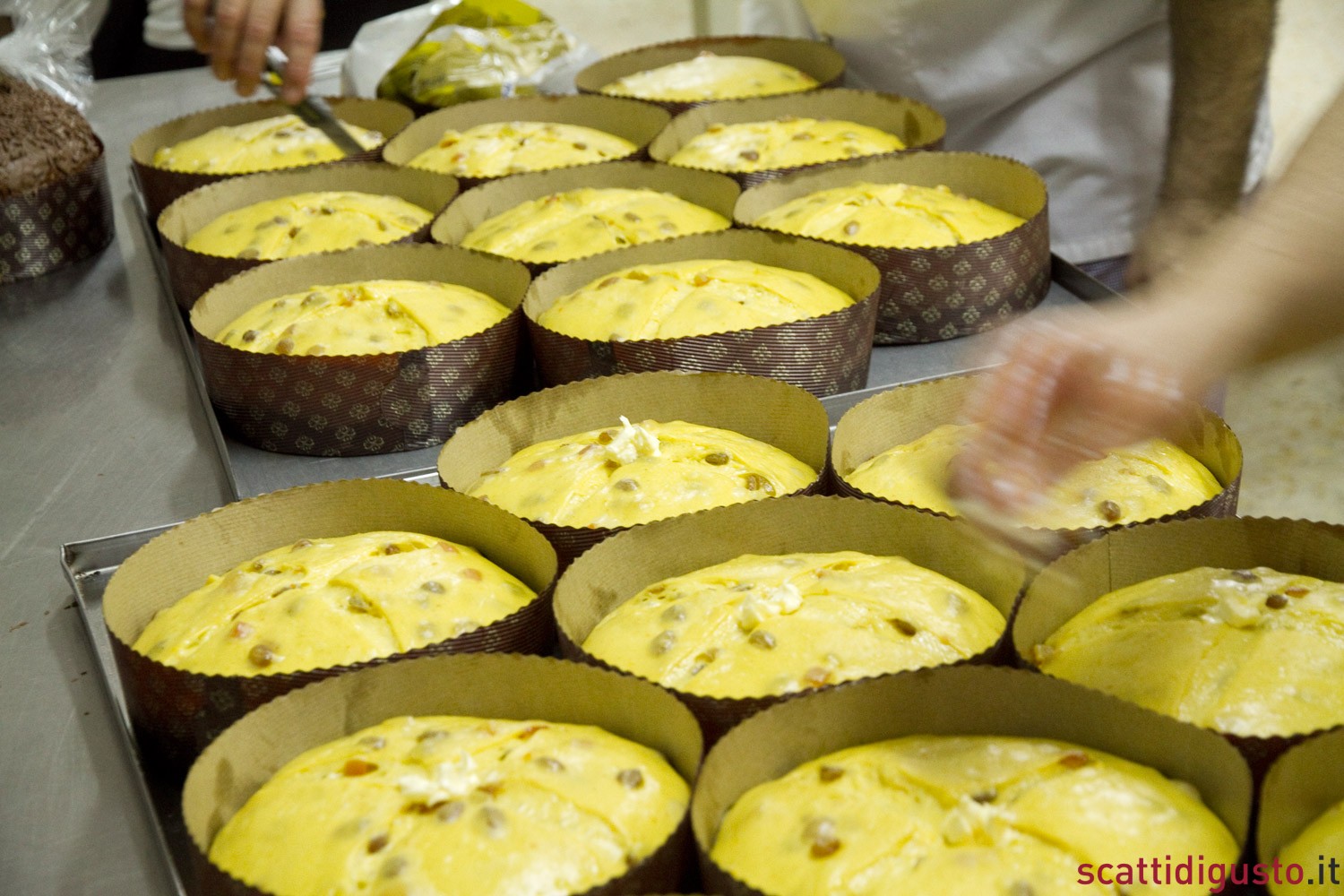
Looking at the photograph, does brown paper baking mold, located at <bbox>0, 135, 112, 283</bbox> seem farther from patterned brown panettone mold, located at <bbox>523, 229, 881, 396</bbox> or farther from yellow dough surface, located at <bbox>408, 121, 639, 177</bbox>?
patterned brown panettone mold, located at <bbox>523, 229, 881, 396</bbox>

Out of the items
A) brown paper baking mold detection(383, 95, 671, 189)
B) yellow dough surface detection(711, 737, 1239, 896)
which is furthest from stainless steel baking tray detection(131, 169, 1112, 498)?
yellow dough surface detection(711, 737, 1239, 896)

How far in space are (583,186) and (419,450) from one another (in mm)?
909

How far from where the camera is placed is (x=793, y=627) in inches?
58.3

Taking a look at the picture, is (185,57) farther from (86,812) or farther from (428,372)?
(86,812)

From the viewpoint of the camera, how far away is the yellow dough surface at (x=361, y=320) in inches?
86.8

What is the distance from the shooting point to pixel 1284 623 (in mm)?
1397

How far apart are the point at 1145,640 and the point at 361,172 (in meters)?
2.11

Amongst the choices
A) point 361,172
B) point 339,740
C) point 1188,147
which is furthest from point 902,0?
point 339,740

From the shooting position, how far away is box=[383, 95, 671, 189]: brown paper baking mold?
3211mm

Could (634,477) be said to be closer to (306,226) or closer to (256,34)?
Result: (306,226)

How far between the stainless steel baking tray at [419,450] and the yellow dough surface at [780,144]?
56 cm

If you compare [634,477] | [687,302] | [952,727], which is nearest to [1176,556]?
[952,727]

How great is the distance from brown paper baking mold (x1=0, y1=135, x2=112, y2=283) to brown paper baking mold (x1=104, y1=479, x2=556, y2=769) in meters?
1.62

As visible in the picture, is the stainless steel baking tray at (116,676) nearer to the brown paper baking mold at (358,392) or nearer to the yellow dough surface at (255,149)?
the brown paper baking mold at (358,392)
